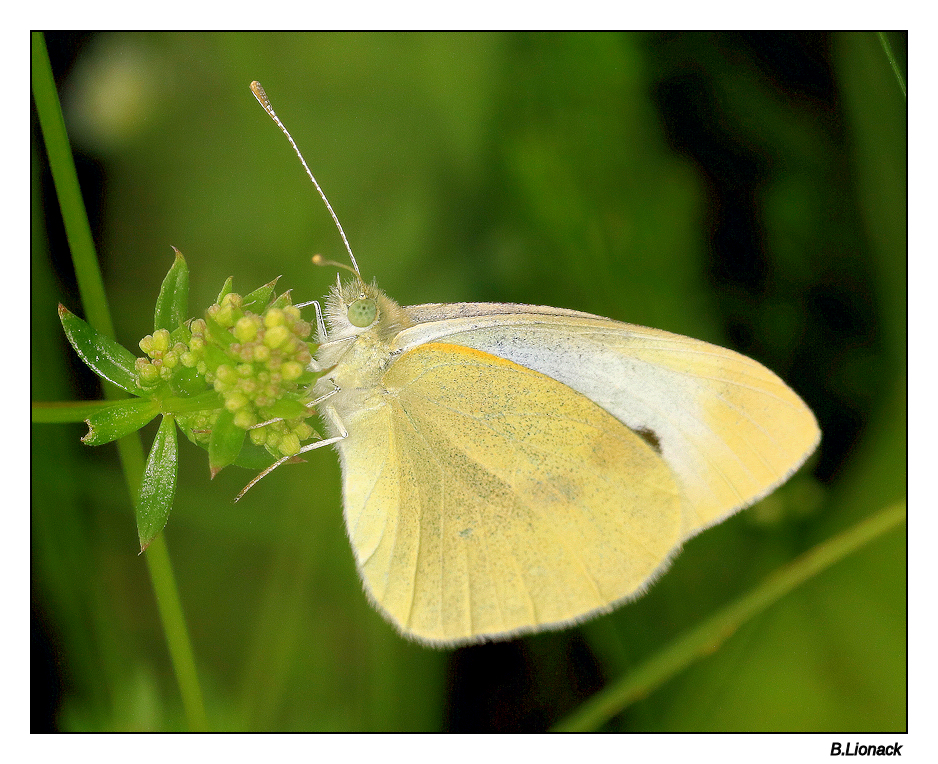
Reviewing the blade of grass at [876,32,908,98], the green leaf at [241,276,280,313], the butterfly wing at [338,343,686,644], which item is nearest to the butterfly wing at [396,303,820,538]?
the butterfly wing at [338,343,686,644]

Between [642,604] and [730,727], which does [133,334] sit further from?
[730,727]

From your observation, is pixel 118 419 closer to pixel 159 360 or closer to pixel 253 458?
pixel 159 360

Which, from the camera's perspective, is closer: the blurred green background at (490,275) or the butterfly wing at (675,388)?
the butterfly wing at (675,388)

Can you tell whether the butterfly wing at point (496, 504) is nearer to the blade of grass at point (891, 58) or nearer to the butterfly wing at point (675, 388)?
the butterfly wing at point (675, 388)

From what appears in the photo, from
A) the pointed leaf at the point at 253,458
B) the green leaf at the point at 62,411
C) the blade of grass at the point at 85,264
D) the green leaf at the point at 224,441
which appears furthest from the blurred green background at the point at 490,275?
the green leaf at the point at 224,441

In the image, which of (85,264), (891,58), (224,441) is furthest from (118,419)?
(891,58)

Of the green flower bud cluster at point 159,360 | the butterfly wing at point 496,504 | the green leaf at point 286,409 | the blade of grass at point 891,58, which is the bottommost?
the butterfly wing at point 496,504

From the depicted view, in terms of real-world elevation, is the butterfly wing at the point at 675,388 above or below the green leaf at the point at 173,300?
below

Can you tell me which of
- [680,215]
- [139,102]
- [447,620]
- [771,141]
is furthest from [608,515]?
[139,102]
